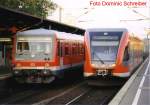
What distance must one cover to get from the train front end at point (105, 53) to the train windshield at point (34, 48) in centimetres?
171

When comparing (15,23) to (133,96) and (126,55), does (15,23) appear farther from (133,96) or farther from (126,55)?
(133,96)

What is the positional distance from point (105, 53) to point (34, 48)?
3224 mm

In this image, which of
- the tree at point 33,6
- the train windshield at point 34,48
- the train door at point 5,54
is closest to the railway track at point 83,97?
the train windshield at point 34,48

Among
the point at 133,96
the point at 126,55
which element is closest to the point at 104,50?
the point at 126,55

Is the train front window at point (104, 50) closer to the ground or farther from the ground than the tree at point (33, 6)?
closer to the ground

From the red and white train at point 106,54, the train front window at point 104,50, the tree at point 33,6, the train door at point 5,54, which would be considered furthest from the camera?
the tree at point 33,6

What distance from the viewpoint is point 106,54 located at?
2405 cm

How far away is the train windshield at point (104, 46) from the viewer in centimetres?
2395

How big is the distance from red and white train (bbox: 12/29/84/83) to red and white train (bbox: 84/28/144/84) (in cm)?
142

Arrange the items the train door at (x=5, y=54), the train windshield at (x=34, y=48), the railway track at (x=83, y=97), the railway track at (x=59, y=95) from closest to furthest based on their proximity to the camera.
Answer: the railway track at (x=83, y=97), the railway track at (x=59, y=95), the train windshield at (x=34, y=48), the train door at (x=5, y=54)

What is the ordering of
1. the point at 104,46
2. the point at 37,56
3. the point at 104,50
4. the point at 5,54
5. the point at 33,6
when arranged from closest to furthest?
1. the point at 104,50
2. the point at 104,46
3. the point at 37,56
4. the point at 5,54
5. the point at 33,6

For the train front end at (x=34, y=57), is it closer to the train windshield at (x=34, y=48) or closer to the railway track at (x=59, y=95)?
the train windshield at (x=34, y=48)

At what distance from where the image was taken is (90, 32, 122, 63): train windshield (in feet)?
78.6

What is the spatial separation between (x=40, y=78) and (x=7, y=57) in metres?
9.35
